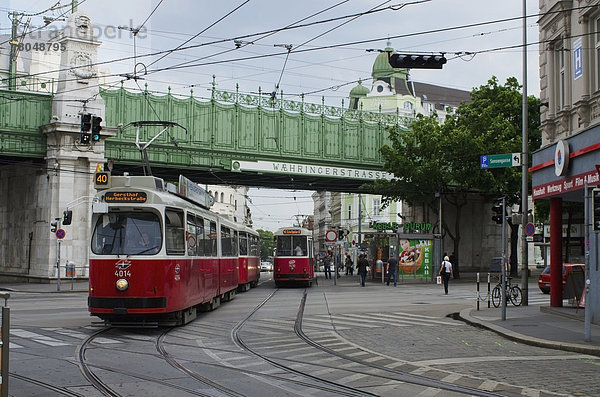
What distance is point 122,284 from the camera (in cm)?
1452

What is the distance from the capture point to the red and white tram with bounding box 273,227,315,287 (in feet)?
116

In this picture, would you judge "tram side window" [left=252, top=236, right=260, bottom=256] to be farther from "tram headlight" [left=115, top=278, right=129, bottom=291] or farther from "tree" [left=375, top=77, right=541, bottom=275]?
"tram headlight" [left=115, top=278, right=129, bottom=291]

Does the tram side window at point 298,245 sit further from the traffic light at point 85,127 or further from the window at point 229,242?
the traffic light at point 85,127

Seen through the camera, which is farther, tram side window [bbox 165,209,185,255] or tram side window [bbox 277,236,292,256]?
tram side window [bbox 277,236,292,256]

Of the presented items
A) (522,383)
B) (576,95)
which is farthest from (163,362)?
(576,95)

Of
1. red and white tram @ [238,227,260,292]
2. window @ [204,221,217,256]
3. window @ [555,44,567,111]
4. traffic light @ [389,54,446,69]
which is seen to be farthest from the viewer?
red and white tram @ [238,227,260,292]

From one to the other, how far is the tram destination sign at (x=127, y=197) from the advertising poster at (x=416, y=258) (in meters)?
27.9

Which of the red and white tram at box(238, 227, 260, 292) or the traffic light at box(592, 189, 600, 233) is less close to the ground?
the traffic light at box(592, 189, 600, 233)

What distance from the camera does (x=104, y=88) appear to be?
38.3m

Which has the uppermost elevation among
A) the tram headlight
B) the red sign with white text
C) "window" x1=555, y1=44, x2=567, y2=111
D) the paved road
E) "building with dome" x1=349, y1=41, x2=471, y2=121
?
"building with dome" x1=349, y1=41, x2=471, y2=121

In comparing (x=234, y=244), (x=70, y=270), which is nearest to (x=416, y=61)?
(x=234, y=244)

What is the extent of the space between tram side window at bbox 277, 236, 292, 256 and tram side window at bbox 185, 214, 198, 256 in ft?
58.7

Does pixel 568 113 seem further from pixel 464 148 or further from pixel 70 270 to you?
pixel 70 270

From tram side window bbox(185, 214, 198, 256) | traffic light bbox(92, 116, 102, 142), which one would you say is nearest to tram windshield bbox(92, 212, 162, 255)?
tram side window bbox(185, 214, 198, 256)
